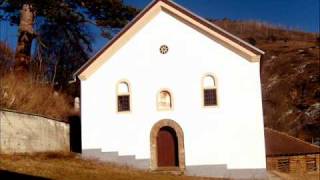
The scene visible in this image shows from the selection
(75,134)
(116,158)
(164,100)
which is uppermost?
(164,100)

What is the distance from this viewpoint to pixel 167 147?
88.4ft

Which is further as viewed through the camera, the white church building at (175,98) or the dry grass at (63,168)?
the white church building at (175,98)

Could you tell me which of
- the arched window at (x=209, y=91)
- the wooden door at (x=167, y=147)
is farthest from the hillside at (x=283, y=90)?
the wooden door at (x=167, y=147)

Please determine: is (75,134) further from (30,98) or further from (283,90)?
(283,90)

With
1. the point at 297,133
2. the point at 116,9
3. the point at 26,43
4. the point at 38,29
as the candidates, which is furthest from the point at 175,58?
the point at 297,133

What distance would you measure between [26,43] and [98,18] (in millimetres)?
4802

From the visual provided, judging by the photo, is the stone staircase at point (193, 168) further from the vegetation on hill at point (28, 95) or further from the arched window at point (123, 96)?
the vegetation on hill at point (28, 95)

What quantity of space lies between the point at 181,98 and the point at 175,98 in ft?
0.99

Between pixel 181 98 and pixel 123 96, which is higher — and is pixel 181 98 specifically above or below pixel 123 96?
below

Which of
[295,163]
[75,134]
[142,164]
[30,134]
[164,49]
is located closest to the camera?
[30,134]

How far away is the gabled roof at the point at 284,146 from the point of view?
123ft

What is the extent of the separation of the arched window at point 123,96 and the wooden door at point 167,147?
223 cm

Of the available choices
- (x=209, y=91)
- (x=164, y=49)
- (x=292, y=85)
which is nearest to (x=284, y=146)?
(x=209, y=91)

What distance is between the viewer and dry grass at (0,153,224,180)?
19750 millimetres
